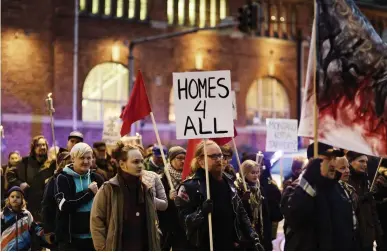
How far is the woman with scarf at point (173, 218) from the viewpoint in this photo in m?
A: 8.67

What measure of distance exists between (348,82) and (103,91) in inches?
1075

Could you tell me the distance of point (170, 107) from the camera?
115 feet

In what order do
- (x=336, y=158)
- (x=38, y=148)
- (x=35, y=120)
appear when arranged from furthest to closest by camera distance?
(x=35, y=120)
(x=38, y=148)
(x=336, y=158)

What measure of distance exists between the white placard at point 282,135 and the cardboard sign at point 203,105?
751 centimetres

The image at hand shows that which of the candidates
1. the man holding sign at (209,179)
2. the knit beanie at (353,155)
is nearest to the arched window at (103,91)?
the knit beanie at (353,155)

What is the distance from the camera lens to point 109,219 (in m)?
7.09

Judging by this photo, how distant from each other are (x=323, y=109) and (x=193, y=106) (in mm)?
1771

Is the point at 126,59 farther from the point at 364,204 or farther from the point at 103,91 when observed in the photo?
the point at 364,204

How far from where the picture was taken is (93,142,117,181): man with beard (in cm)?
1099

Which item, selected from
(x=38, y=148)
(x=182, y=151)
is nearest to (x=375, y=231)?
(x=182, y=151)

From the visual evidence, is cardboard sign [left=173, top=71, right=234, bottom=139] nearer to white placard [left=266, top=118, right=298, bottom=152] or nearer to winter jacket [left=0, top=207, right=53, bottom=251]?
winter jacket [left=0, top=207, right=53, bottom=251]

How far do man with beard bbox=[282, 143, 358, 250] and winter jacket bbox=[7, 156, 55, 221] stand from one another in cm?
538

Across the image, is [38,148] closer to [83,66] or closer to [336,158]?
[336,158]

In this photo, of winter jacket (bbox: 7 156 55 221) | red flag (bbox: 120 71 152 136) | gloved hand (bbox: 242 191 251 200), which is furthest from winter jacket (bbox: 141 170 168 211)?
winter jacket (bbox: 7 156 55 221)
